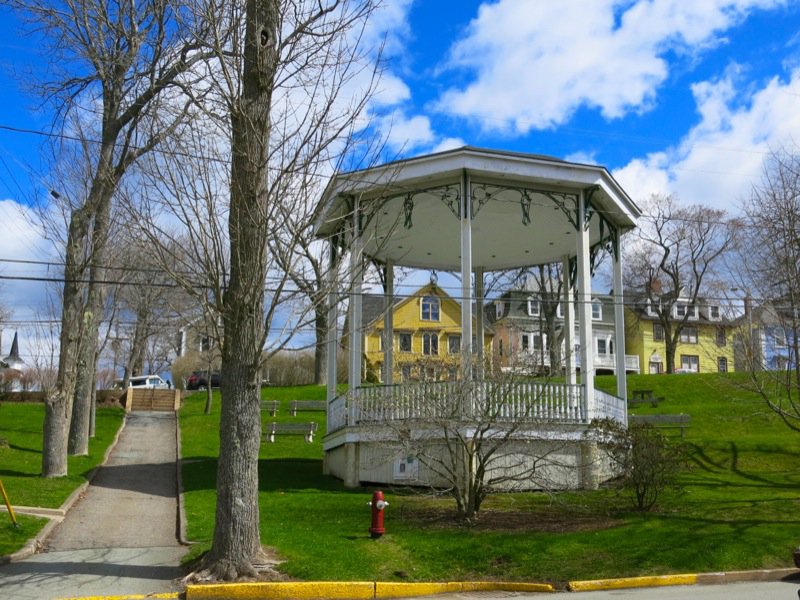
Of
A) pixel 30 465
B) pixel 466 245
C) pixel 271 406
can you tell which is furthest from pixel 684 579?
pixel 271 406

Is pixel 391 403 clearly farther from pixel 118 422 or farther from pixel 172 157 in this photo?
pixel 118 422

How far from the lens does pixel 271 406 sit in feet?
123

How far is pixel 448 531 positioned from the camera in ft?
42.5

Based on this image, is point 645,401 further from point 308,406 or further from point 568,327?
point 308,406

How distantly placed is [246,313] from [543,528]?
6.12 metres

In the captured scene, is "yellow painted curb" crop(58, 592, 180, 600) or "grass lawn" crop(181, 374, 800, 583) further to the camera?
"grass lawn" crop(181, 374, 800, 583)

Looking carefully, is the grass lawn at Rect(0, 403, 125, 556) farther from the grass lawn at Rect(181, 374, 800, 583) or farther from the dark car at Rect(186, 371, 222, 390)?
the dark car at Rect(186, 371, 222, 390)

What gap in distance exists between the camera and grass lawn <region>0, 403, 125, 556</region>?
1305 centimetres

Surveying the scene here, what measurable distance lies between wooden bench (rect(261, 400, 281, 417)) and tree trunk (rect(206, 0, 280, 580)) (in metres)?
26.3

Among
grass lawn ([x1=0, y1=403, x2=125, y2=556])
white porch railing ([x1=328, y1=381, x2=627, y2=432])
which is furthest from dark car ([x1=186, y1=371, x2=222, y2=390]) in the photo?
white porch railing ([x1=328, y1=381, x2=627, y2=432])

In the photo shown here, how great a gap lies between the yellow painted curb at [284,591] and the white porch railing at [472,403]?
4.38 meters

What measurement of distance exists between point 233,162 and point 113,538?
6.72 metres

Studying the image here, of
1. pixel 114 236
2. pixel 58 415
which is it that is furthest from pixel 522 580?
pixel 114 236

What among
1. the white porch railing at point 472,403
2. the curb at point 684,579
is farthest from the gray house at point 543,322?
the curb at point 684,579
